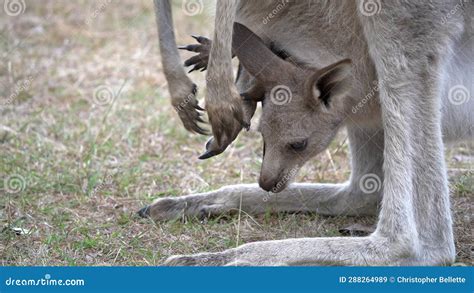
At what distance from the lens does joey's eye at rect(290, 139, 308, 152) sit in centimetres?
346

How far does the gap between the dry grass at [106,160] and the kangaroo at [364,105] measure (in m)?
0.25

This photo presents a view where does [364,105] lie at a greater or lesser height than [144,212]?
greater

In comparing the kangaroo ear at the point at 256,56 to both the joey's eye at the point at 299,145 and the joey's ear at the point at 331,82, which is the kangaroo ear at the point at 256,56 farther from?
the joey's eye at the point at 299,145

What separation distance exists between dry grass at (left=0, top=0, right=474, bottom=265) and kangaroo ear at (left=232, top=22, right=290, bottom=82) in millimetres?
655

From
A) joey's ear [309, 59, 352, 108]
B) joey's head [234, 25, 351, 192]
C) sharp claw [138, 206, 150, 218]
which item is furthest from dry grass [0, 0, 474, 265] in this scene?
joey's ear [309, 59, 352, 108]

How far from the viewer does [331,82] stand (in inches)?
131

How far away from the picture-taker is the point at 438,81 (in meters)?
3.12

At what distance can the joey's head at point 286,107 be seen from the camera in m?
3.38

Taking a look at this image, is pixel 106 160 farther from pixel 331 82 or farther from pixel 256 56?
pixel 331 82

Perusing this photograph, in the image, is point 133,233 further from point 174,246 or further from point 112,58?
point 112,58

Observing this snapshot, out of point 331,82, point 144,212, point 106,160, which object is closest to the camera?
point 331,82

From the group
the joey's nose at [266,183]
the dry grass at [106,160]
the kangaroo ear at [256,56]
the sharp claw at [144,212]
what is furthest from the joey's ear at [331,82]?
the sharp claw at [144,212]

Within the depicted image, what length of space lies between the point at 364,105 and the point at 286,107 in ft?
1.02

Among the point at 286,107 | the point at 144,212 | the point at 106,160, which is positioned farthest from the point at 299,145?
the point at 106,160
